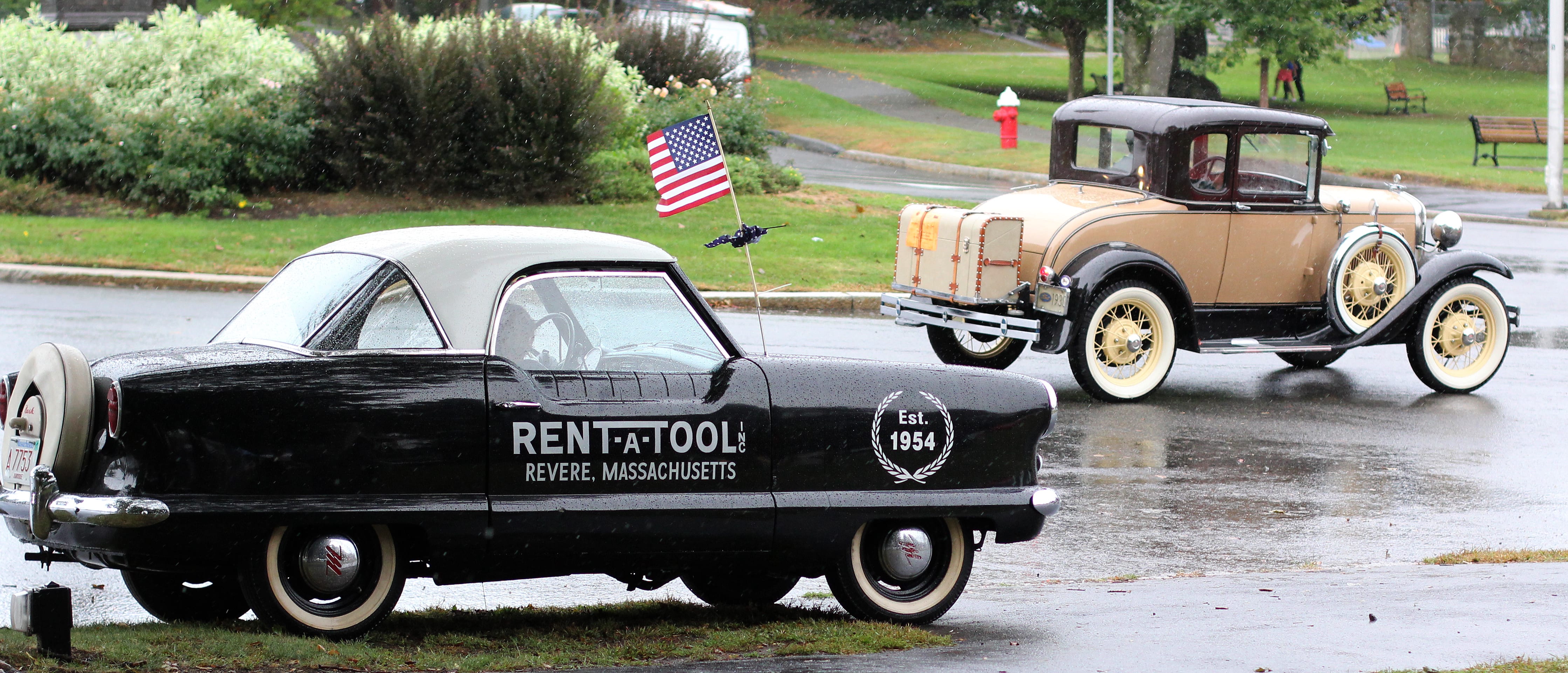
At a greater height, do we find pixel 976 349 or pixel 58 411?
pixel 58 411

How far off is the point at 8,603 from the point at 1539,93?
54.5 m

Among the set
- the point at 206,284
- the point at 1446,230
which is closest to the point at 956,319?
the point at 1446,230

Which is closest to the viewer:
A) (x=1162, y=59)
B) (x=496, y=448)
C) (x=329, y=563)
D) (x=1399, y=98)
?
(x=329, y=563)

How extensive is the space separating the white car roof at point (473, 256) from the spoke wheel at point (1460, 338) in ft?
29.0

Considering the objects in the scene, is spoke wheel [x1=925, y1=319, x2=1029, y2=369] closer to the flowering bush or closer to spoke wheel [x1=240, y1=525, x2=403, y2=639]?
spoke wheel [x1=240, y1=525, x2=403, y2=639]

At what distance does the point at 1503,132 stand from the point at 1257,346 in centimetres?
2658

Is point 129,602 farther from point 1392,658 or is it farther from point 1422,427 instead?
point 1422,427

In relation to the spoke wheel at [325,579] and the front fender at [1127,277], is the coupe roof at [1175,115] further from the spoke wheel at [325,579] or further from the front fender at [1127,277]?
the spoke wheel at [325,579]

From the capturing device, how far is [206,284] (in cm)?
1612

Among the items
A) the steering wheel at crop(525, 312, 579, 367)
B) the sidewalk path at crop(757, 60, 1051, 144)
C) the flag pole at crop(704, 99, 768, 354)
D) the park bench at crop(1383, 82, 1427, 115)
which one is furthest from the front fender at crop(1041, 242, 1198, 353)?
the park bench at crop(1383, 82, 1427, 115)

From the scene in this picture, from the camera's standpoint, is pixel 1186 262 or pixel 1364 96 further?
pixel 1364 96

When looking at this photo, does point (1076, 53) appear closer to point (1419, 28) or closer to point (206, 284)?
point (1419, 28)

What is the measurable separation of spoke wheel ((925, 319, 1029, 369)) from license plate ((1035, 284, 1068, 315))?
4.24 ft

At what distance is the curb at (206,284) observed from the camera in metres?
16.1
